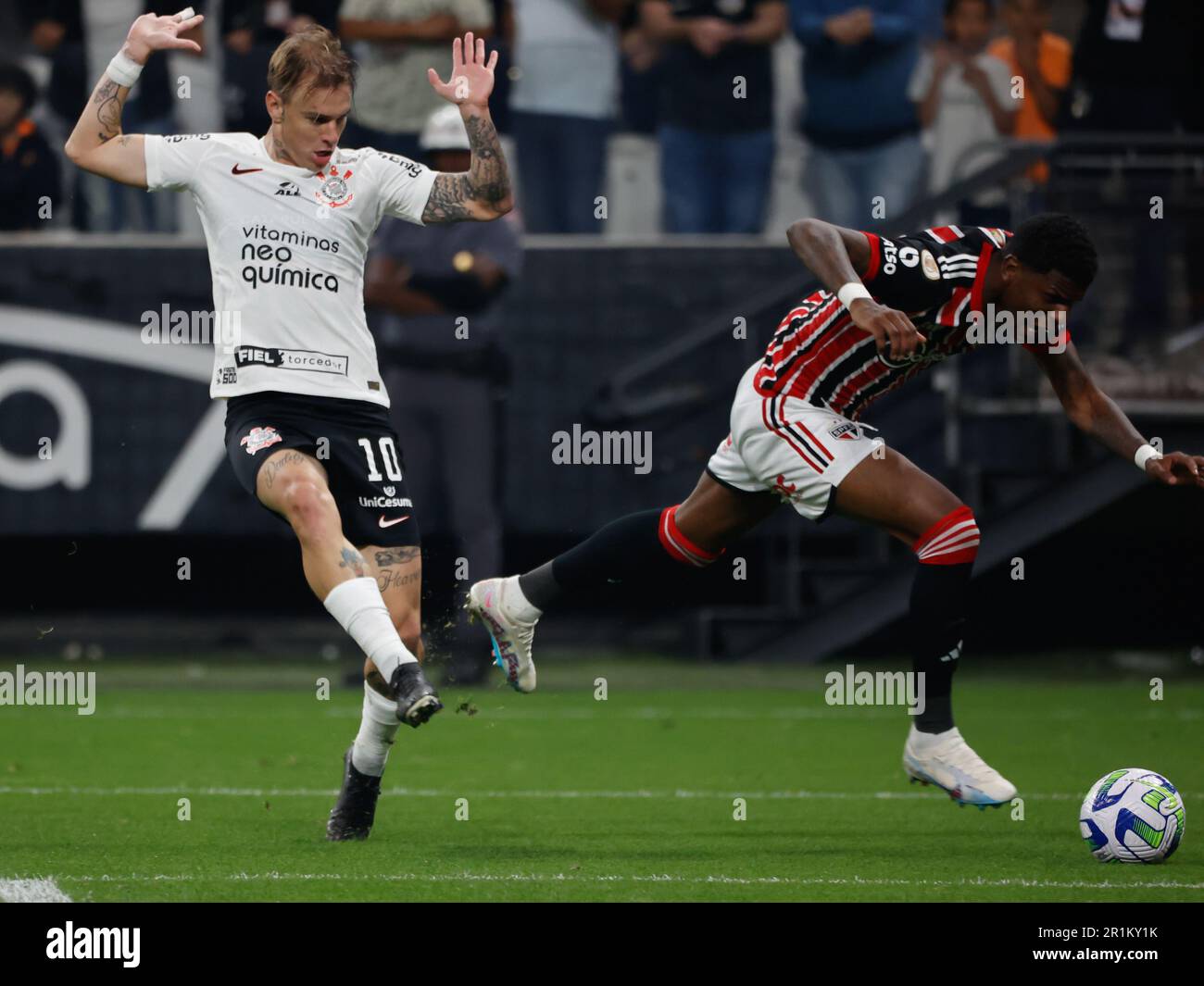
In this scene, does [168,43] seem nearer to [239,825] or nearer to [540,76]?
[239,825]

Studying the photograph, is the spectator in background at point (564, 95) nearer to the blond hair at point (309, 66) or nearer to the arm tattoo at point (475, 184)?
the arm tattoo at point (475, 184)

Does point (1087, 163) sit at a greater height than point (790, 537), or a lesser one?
greater

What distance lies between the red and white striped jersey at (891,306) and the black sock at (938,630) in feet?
2.61

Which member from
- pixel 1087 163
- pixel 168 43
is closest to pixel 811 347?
pixel 168 43

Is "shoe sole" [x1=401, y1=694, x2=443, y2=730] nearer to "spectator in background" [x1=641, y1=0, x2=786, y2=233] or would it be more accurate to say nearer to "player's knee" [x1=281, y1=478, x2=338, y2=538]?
"player's knee" [x1=281, y1=478, x2=338, y2=538]

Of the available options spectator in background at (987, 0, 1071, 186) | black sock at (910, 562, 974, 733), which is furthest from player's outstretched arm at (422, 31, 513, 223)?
spectator in background at (987, 0, 1071, 186)

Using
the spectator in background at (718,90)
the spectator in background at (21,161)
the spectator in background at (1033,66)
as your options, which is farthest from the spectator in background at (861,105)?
the spectator in background at (21,161)

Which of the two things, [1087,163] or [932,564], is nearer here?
[932,564]

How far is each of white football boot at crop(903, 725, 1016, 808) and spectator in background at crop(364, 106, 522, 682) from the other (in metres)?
6.17

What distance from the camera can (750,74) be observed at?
14555 millimetres

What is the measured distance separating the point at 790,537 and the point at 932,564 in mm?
7032

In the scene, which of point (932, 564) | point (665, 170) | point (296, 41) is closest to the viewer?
point (296, 41)

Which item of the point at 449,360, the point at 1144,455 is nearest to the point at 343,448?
the point at 1144,455

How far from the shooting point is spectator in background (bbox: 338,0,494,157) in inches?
560
